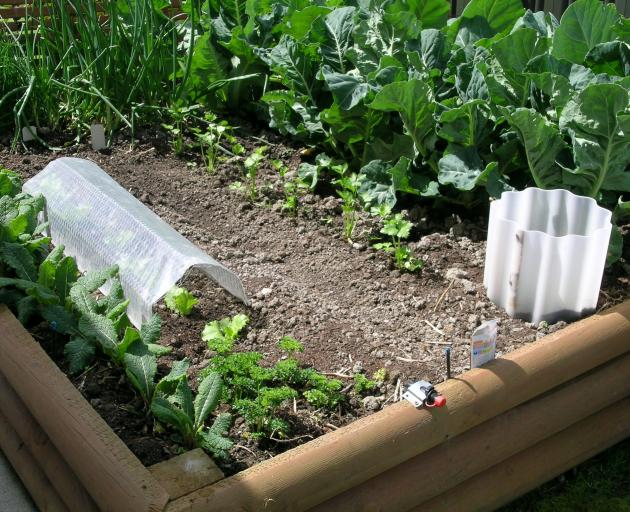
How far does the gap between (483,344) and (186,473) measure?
792mm

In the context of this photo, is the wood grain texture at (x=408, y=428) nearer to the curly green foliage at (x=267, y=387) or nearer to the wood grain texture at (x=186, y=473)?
the wood grain texture at (x=186, y=473)

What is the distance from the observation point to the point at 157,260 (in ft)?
8.88

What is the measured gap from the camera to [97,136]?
3.99 metres

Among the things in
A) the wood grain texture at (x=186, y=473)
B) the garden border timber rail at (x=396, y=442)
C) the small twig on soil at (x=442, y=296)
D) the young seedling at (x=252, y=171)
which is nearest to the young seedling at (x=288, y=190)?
the young seedling at (x=252, y=171)

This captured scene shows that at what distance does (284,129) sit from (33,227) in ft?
4.50

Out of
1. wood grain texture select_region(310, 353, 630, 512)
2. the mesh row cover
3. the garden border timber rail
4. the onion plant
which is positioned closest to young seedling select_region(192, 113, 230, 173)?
the onion plant

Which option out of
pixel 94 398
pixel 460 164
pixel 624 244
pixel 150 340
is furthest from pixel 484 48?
pixel 94 398

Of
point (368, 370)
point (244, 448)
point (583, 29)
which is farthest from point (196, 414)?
point (583, 29)

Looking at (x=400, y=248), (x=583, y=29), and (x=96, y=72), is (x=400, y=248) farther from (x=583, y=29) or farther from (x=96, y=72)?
(x=96, y=72)

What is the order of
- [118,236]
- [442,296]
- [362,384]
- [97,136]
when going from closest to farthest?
[362,384], [442,296], [118,236], [97,136]

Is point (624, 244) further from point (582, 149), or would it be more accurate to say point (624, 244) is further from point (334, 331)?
point (334, 331)

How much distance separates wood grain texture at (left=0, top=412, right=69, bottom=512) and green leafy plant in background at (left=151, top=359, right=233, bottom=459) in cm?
37

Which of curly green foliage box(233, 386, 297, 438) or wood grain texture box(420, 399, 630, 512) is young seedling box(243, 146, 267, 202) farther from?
wood grain texture box(420, 399, 630, 512)

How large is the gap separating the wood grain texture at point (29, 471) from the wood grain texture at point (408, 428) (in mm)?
625
